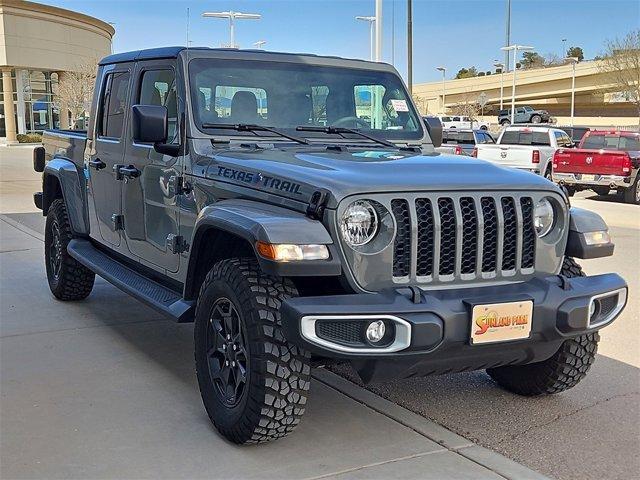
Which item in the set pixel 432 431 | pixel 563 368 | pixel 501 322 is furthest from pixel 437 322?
pixel 563 368

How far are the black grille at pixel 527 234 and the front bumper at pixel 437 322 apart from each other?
0.15 m

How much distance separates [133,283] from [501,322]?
258 cm

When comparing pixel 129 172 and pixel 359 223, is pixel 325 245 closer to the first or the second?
pixel 359 223

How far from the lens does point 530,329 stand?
3.48m

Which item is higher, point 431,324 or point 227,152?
point 227,152

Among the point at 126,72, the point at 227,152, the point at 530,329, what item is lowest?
the point at 530,329

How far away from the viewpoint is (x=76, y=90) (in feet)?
155

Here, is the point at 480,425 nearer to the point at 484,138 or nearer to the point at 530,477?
the point at 530,477

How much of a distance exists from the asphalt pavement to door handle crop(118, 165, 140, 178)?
1.20 m

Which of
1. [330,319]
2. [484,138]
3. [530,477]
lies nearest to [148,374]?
[330,319]

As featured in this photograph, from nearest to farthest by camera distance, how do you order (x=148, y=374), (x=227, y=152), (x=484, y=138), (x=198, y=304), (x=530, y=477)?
(x=530, y=477) < (x=198, y=304) < (x=227, y=152) < (x=148, y=374) < (x=484, y=138)

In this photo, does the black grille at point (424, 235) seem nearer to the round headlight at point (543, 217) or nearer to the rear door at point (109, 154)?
the round headlight at point (543, 217)

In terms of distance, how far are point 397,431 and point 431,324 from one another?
97 centimetres

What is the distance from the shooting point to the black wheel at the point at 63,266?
20.9 ft
